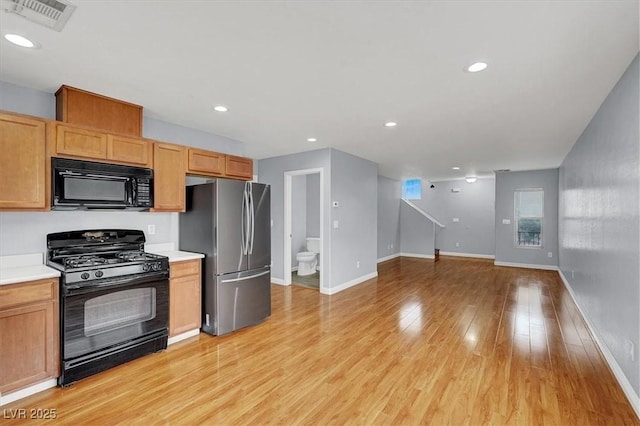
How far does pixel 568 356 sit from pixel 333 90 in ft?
11.3

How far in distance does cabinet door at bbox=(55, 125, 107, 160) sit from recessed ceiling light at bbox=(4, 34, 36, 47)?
0.69 metres

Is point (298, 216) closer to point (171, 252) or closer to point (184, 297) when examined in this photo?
point (171, 252)

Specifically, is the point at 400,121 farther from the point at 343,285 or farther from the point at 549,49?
the point at 343,285

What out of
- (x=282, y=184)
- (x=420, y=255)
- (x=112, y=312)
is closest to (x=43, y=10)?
(x=112, y=312)

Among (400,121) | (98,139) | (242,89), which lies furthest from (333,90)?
(98,139)

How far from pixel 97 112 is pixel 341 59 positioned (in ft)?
7.85

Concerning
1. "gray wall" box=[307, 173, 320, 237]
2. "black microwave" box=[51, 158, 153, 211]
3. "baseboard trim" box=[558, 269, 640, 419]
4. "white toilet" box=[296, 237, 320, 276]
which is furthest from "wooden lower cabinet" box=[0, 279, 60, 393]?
"gray wall" box=[307, 173, 320, 237]

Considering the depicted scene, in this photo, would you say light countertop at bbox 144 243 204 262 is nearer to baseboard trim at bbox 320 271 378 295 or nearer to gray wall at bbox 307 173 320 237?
baseboard trim at bbox 320 271 378 295

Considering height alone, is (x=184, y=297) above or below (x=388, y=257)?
above

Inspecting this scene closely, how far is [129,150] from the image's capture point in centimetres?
298

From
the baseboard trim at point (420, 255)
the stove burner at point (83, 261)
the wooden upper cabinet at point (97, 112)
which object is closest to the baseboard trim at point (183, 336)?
the stove burner at point (83, 261)

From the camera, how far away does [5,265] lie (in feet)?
8.20

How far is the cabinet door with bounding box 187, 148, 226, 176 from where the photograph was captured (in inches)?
138

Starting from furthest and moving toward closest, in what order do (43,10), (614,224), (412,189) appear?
(412,189) < (614,224) < (43,10)
